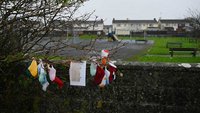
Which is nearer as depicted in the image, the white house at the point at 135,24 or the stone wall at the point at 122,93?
the stone wall at the point at 122,93

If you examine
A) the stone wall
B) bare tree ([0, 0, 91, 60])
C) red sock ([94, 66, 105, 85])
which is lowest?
the stone wall

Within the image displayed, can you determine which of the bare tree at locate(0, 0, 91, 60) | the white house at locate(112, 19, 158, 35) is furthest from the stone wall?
the white house at locate(112, 19, 158, 35)

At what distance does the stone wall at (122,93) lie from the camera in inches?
171

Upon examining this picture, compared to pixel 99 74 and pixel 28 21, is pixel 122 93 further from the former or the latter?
pixel 28 21

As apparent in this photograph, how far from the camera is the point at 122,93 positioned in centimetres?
454

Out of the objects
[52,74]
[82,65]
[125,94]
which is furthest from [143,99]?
[52,74]

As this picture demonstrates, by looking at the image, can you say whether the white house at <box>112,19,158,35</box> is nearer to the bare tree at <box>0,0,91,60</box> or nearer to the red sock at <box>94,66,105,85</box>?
the bare tree at <box>0,0,91,60</box>

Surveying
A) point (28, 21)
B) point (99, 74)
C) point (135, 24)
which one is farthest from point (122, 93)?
point (135, 24)

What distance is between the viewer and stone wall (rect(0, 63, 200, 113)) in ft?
14.2

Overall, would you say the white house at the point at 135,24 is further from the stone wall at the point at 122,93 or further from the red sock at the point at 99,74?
the red sock at the point at 99,74

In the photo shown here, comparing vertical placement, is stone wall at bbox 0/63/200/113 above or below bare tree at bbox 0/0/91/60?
below

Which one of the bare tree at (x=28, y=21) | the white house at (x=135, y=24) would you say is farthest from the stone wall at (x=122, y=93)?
the white house at (x=135, y=24)

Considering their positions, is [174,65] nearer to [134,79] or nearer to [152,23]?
[134,79]

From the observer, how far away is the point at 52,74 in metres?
3.94
